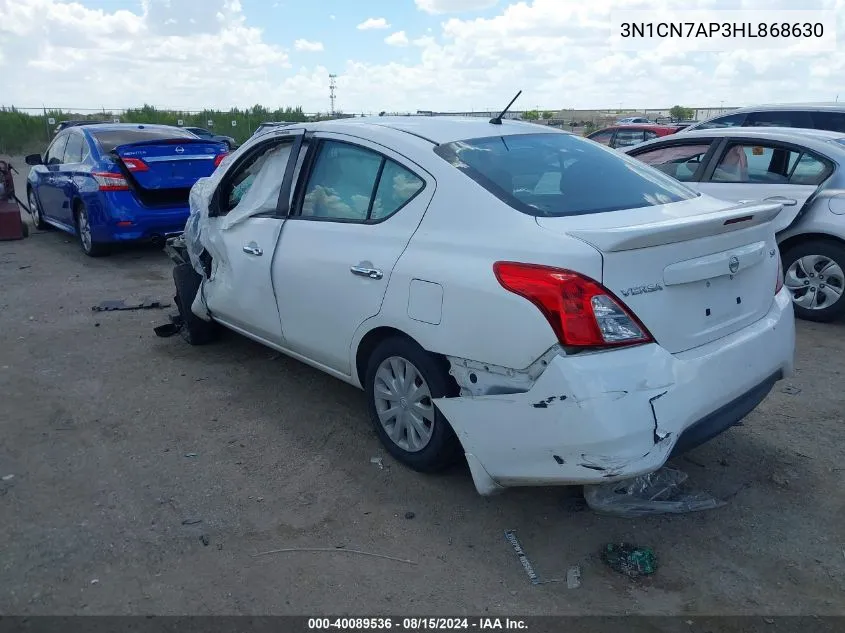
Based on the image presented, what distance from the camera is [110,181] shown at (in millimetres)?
8164

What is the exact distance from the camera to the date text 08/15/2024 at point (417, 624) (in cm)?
256

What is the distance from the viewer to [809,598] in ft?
8.75

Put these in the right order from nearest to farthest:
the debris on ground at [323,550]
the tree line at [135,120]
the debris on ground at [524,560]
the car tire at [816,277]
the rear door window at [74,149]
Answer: the debris on ground at [524,560], the debris on ground at [323,550], the car tire at [816,277], the rear door window at [74,149], the tree line at [135,120]

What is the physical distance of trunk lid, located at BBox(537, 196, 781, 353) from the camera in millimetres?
2703

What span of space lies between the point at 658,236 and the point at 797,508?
1.54 m

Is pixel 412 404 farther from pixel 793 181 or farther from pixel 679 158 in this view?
pixel 679 158

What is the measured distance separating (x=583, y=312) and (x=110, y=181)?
7.11 metres

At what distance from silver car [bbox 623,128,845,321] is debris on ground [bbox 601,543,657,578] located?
3615 millimetres

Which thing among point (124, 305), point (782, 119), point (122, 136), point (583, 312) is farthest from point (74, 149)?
point (782, 119)

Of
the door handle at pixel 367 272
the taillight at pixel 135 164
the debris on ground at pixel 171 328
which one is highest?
the taillight at pixel 135 164

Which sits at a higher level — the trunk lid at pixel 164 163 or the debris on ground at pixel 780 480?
the trunk lid at pixel 164 163

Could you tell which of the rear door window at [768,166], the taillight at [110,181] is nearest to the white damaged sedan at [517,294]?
the rear door window at [768,166]

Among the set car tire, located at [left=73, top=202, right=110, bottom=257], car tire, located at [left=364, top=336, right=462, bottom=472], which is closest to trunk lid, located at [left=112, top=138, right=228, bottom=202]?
car tire, located at [left=73, top=202, right=110, bottom=257]

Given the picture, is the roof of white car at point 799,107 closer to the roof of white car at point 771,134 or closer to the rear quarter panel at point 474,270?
the roof of white car at point 771,134
